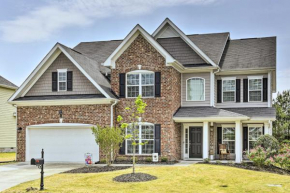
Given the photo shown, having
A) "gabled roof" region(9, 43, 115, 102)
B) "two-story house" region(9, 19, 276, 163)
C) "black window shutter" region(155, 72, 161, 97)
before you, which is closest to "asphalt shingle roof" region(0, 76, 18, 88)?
"gabled roof" region(9, 43, 115, 102)

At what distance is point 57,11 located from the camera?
21766 mm

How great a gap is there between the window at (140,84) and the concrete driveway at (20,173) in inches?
202

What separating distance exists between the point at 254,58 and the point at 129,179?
46.3 ft

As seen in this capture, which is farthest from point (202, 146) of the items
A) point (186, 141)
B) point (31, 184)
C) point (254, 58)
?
point (31, 184)

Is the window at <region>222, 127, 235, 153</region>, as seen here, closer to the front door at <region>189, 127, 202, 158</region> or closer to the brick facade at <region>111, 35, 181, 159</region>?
the front door at <region>189, 127, 202, 158</region>

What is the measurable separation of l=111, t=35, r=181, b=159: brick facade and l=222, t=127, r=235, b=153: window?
Result: 333 centimetres

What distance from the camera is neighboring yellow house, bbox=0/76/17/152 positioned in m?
36.8

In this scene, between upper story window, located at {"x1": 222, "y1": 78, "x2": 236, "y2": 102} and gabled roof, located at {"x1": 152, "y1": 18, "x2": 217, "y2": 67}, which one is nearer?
gabled roof, located at {"x1": 152, "y1": 18, "x2": 217, "y2": 67}

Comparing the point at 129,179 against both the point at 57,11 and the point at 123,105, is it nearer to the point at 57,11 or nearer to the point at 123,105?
the point at 123,105

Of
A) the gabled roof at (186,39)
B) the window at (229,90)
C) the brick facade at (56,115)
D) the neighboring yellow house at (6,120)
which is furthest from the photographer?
the neighboring yellow house at (6,120)

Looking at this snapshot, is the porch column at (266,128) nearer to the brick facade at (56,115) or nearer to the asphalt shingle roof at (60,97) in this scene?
the brick facade at (56,115)

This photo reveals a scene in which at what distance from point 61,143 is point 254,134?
38.6 feet

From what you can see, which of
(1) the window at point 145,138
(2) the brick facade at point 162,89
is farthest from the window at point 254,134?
(1) the window at point 145,138

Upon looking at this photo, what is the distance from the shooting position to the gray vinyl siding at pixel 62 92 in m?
24.9
